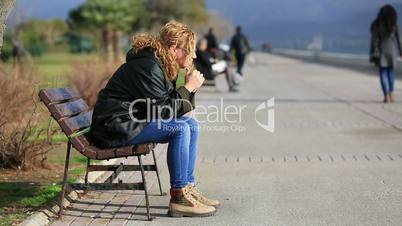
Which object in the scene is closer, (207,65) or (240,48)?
(207,65)

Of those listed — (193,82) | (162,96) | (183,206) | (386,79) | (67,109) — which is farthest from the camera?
(386,79)

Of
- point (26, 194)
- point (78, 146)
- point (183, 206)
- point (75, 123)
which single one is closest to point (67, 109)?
point (75, 123)

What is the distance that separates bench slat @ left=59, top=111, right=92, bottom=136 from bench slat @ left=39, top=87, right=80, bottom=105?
0.58ft

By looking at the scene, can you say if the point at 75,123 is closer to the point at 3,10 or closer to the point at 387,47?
the point at 3,10

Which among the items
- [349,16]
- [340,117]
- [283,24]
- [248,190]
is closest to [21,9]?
[340,117]

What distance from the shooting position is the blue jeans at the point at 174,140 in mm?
5430

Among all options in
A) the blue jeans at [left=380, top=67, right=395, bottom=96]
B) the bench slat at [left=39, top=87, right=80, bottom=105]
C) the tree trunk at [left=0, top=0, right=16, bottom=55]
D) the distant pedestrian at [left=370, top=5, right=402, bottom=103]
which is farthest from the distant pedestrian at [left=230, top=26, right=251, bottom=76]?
the tree trunk at [left=0, top=0, right=16, bottom=55]

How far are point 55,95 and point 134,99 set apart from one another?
706mm

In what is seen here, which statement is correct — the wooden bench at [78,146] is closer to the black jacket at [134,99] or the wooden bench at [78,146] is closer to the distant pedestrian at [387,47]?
the black jacket at [134,99]

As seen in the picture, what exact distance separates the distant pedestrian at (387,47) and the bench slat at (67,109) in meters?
9.34

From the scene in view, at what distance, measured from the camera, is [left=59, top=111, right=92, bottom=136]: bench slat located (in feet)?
17.8

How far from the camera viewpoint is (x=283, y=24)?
640ft

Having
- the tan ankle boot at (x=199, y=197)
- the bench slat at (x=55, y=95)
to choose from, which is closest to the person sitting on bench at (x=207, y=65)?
the bench slat at (x=55, y=95)

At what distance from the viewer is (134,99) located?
5.39 metres
